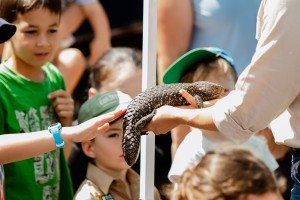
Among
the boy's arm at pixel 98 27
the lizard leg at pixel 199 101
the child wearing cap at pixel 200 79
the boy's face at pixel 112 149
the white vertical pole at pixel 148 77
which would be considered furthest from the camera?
the boy's arm at pixel 98 27

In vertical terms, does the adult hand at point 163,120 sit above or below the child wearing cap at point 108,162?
above

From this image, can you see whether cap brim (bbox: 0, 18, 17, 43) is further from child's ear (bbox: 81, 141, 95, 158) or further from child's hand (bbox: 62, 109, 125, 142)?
child's ear (bbox: 81, 141, 95, 158)

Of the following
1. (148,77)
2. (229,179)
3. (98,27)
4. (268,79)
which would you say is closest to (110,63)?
(98,27)

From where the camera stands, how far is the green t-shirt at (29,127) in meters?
3.35

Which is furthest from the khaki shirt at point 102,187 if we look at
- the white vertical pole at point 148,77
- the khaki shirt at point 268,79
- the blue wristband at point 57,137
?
the khaki shirt at point 268,79

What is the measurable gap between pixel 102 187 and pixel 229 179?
1.38 m

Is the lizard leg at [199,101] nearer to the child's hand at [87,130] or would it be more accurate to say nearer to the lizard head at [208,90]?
the lizard head at [208,90]

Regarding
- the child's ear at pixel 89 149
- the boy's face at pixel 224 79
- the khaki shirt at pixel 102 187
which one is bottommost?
the khaki shirt at pixel 102 187

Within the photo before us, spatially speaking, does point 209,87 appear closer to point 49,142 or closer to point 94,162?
point 49,142

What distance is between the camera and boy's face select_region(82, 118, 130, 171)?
360cm

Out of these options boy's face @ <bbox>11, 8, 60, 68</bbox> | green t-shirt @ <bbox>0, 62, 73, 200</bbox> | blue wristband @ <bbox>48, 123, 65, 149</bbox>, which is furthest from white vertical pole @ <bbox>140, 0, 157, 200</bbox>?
boy's face @ <bbox>11, 8, 60, 68</bbox>

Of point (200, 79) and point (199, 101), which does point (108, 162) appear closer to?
point (200, 79)

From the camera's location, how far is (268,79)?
2.52 metres

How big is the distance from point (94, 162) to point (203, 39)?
886mm
